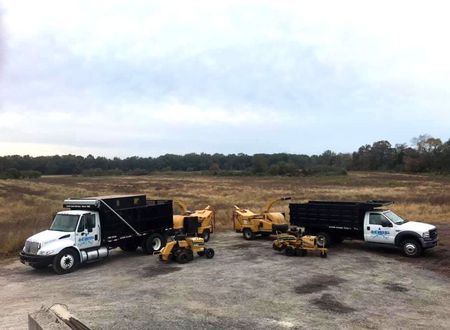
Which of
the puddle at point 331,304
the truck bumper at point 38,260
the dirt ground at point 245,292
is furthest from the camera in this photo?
the truck bumper at point 38,260

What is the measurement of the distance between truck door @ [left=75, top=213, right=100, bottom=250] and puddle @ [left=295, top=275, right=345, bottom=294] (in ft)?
28.8

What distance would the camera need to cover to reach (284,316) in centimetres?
1162

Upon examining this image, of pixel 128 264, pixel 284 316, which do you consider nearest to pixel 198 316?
pixel 284 316

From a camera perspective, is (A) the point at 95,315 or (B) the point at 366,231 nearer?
(A) the point at 95,315

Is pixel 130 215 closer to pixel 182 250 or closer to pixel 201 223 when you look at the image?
pixel 182 250

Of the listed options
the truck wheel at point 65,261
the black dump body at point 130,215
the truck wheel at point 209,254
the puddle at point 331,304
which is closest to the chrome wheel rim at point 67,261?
the truck wheel at point 65,261

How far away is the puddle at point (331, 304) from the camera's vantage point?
1223 centimetres

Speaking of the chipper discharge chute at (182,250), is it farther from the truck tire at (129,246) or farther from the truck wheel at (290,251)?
the truck wheel at (290,251)

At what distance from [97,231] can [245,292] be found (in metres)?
7.80

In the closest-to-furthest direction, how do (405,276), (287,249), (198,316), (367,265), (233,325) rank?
1. (233,325)
2. (198,316)
3. (405,276)
4. (367,265)
5. (287,249)

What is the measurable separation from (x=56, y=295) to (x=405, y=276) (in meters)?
11.6

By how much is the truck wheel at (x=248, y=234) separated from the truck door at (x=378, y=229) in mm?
6129

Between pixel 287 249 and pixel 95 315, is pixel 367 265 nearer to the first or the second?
pixel 287 249

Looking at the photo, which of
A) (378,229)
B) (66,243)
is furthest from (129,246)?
(378,229)
